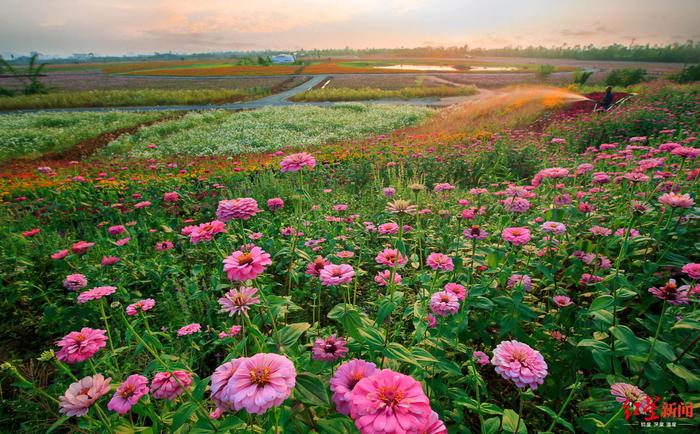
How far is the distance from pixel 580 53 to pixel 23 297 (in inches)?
4294

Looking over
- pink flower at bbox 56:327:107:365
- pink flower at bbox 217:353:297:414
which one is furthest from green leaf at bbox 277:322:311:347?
pink flower at bbox 56:327:107:365

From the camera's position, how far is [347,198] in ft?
16.9

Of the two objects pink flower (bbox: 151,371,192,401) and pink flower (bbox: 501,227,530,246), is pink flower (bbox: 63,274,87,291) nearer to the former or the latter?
pink flower (bbox: 151,371,192,401)

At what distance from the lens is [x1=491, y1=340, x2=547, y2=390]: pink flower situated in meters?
1.07

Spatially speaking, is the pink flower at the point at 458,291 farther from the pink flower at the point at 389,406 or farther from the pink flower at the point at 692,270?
the pink flower at the point at 692,270

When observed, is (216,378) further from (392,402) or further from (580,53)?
(580,53)

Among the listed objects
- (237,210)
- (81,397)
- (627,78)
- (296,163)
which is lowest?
(81,397)

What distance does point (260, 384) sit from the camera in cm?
85

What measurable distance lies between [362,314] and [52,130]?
20612 mm

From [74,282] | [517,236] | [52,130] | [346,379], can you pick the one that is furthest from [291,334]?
[52,130]

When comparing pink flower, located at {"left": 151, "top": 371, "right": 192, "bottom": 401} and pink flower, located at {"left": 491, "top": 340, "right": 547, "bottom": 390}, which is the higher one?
pink flower, located at {"left": 491, "top": 340, "right": 547, "bottom": 390}

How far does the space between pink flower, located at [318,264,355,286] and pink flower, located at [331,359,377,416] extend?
388 millimetres

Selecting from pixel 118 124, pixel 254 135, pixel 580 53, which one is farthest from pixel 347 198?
pixel 580 53

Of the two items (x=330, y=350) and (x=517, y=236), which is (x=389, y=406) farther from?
(x=517, y=236)
